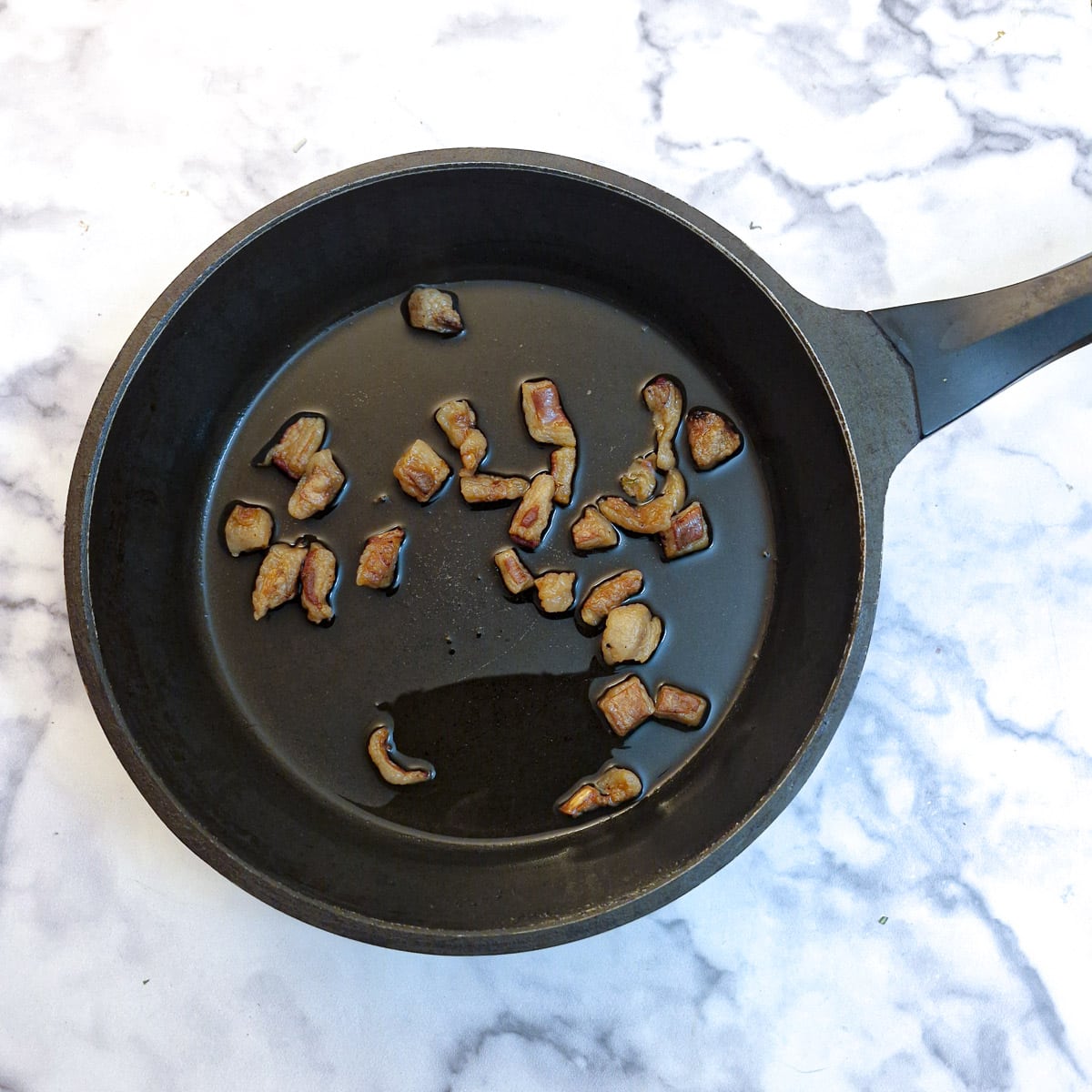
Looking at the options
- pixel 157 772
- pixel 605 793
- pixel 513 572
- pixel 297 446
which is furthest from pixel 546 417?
pixel 157 772

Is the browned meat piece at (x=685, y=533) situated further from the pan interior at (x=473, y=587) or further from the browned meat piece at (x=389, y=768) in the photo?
the browned meat piece at (x=389, y=768)

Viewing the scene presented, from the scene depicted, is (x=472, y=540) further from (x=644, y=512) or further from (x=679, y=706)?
(x=679, y=706)

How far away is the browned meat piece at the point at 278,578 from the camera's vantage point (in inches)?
41.3

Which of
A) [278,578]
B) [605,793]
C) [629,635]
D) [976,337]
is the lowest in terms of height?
[605,793]

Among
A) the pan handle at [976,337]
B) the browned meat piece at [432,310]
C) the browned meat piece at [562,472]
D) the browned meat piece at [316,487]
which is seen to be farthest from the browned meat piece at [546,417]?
the pan handle at [976,337]

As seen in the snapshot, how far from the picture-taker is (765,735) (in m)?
1.02

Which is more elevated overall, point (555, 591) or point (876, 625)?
point (555, 591)

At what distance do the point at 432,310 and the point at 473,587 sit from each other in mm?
326

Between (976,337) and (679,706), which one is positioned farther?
(679,706)

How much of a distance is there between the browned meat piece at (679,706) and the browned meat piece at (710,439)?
0.26 meters

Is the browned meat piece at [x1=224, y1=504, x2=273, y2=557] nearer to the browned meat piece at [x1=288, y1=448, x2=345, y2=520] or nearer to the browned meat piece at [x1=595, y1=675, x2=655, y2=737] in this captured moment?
the browned meat piece at [x1=288, y1=448, x2=345, y2=520]

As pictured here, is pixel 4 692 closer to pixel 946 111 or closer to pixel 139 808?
pixel 139 808

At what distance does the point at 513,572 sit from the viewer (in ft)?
3.47

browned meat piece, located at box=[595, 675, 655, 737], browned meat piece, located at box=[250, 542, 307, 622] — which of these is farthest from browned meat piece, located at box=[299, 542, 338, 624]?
browned meat piece, located at box=[595, 675, 655, 737]
